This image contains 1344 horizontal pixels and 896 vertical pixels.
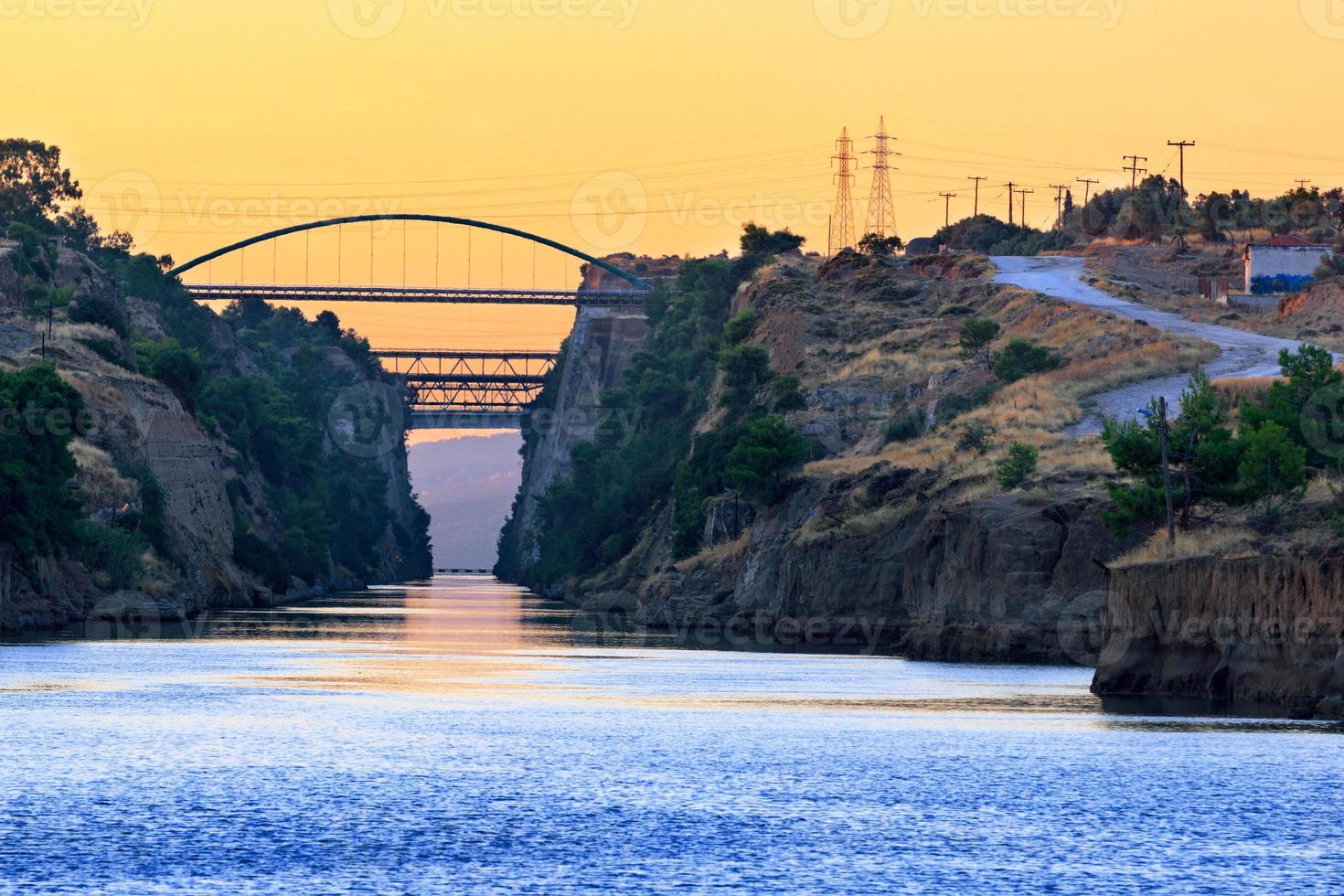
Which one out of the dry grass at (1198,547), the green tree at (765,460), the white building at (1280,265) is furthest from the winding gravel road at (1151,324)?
Answer: the dry grass at (1198,547)

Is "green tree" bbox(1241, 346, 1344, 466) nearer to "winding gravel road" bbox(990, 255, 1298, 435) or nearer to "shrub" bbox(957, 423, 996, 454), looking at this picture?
"winding gravel road" bbox(990, 255, 1298, 435)

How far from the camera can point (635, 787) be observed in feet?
155

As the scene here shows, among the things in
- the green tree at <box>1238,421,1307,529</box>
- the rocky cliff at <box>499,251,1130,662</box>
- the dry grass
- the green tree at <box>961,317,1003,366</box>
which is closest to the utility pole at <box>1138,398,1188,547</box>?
the dry grass

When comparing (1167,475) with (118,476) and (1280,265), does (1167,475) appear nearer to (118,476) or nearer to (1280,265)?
(118,476)

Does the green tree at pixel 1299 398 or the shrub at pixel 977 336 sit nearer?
the green tree at pixel 1299 398

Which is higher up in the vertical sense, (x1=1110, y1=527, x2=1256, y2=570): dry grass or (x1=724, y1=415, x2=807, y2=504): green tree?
(x1=724, y1=415, x2=807, y2=504): green tree

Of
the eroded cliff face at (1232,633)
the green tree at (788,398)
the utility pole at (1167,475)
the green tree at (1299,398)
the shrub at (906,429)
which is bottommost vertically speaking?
the eroded cliff face at (1232,633)

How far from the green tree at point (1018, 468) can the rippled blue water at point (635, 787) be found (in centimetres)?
2006

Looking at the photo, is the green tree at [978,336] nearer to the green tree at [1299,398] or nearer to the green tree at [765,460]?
the green tree at [765,460]

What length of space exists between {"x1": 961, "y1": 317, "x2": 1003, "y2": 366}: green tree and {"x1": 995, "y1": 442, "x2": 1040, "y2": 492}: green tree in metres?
43.8

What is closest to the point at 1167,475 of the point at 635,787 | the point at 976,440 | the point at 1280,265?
the point at 635,787

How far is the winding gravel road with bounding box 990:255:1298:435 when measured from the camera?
117 metres

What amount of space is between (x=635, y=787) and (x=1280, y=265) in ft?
449

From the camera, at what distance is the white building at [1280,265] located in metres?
170
